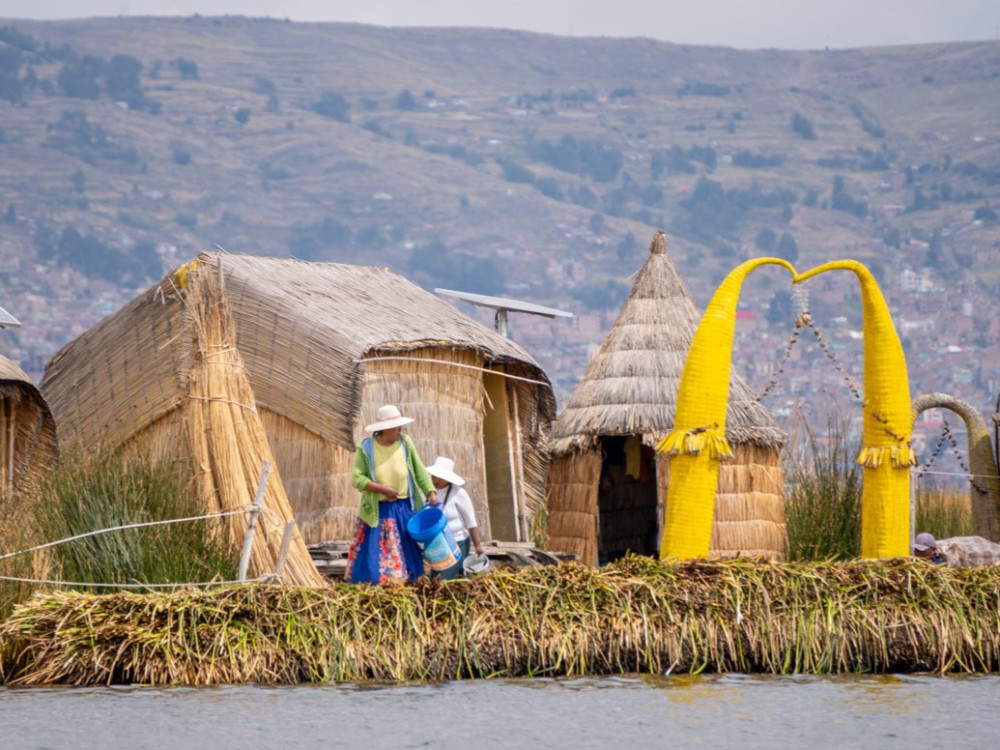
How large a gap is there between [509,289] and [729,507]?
349ft

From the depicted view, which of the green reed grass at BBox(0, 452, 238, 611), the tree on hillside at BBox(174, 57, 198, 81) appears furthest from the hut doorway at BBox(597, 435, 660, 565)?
the tree on hillside at BBox(174, 57, 198, 81)

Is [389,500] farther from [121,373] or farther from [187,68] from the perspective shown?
[187,68]

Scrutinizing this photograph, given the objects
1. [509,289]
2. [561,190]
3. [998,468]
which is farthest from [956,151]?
[998,468]

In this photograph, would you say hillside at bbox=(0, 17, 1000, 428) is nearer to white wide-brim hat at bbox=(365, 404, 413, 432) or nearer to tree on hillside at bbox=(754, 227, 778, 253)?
tree on hillside at bbox=(754, 227, 778, 253)

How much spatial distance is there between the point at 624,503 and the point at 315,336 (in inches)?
236

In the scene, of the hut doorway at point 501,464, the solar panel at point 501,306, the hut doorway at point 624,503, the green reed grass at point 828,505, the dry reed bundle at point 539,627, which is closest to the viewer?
the dry reed bundle at point 539,627

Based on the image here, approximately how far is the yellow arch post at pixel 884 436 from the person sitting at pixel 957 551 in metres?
0.62

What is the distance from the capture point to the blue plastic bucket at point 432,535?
1117 centimetres

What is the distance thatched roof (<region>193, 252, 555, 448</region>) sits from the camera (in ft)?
43.8

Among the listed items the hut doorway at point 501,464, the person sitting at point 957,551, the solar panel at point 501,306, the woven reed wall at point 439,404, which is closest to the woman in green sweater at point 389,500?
the woven reed wall at point 439,404

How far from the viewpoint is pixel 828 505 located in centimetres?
1473

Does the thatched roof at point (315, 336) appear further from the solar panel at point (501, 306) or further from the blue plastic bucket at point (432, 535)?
the blue plastic bucket at point (432, 535)

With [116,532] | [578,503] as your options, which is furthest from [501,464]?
[116,532]

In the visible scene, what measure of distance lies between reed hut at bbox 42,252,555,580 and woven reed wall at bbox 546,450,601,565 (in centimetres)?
89
